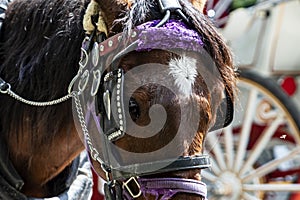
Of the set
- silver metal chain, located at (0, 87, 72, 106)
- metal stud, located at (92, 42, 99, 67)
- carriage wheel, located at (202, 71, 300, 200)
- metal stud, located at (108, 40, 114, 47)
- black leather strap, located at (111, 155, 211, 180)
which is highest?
carriage wheel, located at (202, 71, 300, 200)

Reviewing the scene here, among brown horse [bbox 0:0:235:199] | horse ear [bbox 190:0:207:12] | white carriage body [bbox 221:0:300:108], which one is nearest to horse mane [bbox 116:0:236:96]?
brown horse [bbox 0:0:235:199]

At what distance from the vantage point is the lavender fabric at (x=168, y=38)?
4.59 feet

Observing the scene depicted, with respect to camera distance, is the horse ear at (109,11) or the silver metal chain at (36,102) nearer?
the horse ear at (109,11)

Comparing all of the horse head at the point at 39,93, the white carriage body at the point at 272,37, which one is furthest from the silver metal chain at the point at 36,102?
the white carriage body at the point at 272,37

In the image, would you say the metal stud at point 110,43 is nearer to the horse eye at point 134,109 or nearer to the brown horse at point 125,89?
the brown horse at point 125,89

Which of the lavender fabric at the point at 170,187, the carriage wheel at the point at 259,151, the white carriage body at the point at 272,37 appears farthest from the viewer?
the white carriage body at the point at 272,37

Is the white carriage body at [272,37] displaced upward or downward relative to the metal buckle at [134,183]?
upward

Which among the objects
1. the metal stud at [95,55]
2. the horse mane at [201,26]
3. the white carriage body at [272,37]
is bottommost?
the metal stud at [95,55]

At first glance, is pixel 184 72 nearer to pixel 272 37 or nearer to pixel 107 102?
pixel 107 102

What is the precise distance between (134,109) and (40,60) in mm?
369

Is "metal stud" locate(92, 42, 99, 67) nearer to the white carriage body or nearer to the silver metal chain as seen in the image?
the silver metal chain

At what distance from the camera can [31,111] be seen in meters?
1.68

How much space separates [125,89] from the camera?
1.40m

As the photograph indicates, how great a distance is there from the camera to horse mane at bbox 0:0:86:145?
1615 mm
